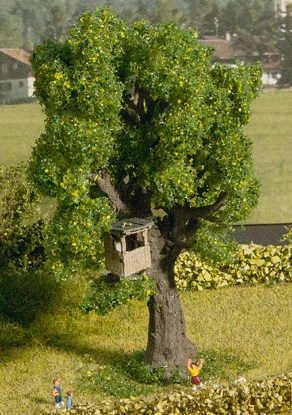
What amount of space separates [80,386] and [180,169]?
5925 millimetres

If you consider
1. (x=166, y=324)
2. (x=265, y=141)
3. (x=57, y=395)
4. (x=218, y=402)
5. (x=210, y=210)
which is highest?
(x=210, y=210)

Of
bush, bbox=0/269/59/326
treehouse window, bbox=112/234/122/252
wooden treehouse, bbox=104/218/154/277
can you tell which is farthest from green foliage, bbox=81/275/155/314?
bush, bbox=0/269/59/326

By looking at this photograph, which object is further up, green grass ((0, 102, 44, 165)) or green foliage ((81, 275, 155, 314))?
green grass ((0, 102, 44, 165))

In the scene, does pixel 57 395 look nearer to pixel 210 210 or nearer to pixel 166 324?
pixel 166 324

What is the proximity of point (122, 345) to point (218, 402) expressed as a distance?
4.87 meters

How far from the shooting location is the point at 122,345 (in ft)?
59.7

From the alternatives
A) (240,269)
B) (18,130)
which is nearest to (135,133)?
(240,269)

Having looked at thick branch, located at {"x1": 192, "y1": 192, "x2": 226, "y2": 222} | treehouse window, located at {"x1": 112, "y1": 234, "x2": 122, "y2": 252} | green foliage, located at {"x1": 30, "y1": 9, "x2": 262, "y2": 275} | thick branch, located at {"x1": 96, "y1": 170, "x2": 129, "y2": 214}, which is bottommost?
treehouse window, located at {"x1": 112, "y1": 234, "x2": 122, "y2": 252}

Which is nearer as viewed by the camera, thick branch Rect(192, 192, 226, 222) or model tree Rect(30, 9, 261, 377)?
model tree Rect(30, 9, 261, 377)

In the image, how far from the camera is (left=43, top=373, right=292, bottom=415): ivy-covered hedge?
13594mm

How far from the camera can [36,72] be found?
14219 mm

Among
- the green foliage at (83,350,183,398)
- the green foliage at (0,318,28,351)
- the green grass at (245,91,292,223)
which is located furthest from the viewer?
the green grass at (245,91,292,223)

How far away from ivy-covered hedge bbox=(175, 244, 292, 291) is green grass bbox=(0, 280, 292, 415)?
413 mm

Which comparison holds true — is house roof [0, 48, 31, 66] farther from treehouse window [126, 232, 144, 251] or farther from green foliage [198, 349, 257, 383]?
green foliage [198, 349, 257, 383]
